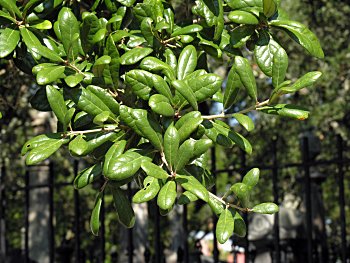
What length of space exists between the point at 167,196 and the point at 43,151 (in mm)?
431

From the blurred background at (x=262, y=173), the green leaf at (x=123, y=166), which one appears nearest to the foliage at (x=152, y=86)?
the green leaf at (x=123, y=166)

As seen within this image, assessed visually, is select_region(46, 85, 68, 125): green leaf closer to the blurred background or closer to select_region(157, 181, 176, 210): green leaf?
select_region(157, 181, 176, 210): green leaf

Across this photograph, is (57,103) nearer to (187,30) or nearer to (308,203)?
(187,30)

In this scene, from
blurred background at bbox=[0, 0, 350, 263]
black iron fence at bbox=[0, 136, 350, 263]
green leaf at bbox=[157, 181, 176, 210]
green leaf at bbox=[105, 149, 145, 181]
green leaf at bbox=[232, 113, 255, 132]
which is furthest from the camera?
blurred background at bbox=[0, 0, 350, 263]

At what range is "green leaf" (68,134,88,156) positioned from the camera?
187 cm

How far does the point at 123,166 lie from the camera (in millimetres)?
1809

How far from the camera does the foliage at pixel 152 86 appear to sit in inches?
71.6

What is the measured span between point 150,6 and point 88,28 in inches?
8.2

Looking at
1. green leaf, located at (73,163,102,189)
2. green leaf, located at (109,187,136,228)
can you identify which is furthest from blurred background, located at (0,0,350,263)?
green leaf, located at (73,163,102,189)

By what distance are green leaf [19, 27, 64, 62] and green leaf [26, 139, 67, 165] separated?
0.86ft

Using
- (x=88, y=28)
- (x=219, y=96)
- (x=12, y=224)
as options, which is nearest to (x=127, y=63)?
(x=88, y=28)

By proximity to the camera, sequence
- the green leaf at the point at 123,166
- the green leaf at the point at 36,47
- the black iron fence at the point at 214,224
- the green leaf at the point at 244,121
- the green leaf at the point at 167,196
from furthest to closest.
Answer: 1. the black iron fence at the point at 214,224
2. the green leaf at the point at 36,47
3. the green leaf at the point at 244,121
4. the green leaf at the point at 123,166
5. the green leaf at the point at 167,196

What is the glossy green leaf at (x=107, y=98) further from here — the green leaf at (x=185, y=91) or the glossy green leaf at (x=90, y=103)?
the green leaf at (x=185, y=91)

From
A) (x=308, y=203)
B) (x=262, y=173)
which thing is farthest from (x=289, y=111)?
(x=262, y=173)
